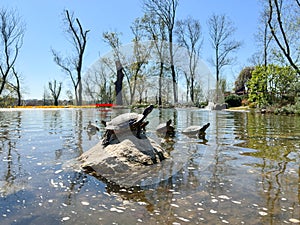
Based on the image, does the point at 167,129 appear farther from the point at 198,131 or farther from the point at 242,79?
the point at 242,79

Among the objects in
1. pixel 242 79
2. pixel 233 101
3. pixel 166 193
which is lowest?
pixel 166 193

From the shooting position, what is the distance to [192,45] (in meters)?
30.1

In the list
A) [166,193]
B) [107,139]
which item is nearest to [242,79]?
[107,139]

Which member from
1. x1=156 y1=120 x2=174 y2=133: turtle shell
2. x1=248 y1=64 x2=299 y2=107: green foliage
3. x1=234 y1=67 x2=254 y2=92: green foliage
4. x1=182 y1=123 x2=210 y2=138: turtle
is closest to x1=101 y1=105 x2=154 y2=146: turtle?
x1=156 y1=120 x2=174 y2=133: turtle shell

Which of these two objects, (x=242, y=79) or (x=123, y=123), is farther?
(x=242, y=79)

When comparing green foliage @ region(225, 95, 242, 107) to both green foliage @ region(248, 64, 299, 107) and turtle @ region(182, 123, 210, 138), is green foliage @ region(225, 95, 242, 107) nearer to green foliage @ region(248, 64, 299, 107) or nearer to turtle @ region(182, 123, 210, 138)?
green foliage @ region(248, 64, 299, 107)

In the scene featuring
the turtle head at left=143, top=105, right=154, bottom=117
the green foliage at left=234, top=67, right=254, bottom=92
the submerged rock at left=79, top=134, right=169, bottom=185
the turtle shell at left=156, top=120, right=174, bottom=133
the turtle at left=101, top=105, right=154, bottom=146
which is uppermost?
the green foliage at left=234, top=67, right=254, bottom=92

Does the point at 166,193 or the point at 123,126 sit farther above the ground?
the point at 123,126

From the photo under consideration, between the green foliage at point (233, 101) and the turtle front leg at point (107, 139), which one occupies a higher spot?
the green foliage at point (233, 101)

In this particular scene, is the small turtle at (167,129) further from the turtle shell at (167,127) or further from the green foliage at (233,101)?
the green foliage at (233,101)

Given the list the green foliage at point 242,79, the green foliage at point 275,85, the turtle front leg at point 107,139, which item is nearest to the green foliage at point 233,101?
the green foliage at point 275,85

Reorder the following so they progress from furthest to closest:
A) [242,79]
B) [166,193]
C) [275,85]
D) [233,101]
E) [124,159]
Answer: [242,79] < [233,101] < [275,85] < [124,159] < [166,193]

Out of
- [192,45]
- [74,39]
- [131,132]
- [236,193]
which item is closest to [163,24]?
[192,45]

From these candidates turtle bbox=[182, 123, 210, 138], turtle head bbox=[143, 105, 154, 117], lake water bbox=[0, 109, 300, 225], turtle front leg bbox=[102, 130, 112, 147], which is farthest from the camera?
turtle bbox=[182, 123, 210, 138]
